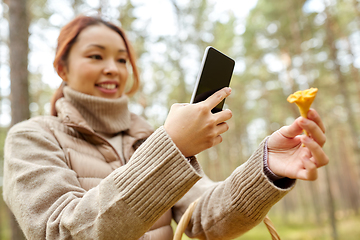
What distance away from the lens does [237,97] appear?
16.0 m

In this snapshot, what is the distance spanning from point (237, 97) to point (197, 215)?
1478 cm

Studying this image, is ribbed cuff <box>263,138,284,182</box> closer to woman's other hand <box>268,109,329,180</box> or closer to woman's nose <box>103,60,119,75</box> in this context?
woman's other hand <box>268,109,329,180</box>

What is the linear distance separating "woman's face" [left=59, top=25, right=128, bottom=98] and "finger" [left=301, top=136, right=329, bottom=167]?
1.38m

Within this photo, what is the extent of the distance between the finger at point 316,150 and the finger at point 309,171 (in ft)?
0.12

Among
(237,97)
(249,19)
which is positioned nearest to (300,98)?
(249,19)

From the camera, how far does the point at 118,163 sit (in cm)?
167

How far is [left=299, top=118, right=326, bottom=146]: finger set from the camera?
1.07 meters

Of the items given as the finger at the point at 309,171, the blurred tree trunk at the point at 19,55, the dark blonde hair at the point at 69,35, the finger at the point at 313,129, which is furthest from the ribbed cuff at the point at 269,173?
the blurred tree trunk at the point at 19,55

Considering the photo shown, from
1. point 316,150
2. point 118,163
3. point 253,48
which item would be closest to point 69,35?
point 118,163

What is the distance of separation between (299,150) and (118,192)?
89 cm

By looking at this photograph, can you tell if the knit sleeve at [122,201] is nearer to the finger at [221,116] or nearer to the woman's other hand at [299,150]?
the finger at [221,116]

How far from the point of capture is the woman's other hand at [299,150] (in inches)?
41.9

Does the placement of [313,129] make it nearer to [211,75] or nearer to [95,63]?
[211,75]

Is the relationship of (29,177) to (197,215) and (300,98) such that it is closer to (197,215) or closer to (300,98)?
(197,215)
